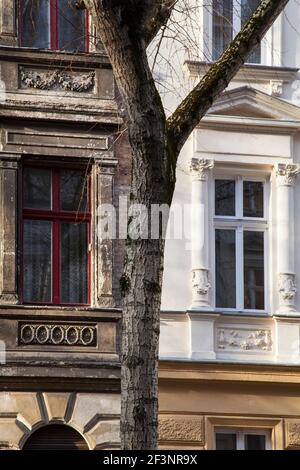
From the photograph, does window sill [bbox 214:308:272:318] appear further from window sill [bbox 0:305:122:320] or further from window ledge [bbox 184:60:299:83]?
window ledge [bbox 184:60:299:83]

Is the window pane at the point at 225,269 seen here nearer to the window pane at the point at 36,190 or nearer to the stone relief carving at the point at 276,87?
the stone relief carving at the point at 276,87

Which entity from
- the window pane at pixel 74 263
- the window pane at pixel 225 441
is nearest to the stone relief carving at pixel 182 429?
the window pane at pixel 225 441

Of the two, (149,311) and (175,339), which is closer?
(149,311)

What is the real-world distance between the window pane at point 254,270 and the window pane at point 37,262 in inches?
120

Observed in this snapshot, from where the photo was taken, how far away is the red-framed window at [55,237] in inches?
890

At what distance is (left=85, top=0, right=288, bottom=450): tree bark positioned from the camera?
15.3m

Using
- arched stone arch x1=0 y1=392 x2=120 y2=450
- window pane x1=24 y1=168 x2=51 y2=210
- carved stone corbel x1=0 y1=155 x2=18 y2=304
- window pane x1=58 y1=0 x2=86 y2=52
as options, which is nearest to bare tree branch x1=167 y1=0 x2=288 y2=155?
carved stone corbel x1=0 y1=155 x2=18 y2=304

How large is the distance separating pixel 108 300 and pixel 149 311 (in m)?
6.90

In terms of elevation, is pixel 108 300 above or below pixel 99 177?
below

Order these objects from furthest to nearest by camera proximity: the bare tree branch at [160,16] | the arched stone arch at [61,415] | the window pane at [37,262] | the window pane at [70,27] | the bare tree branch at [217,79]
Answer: the window pane at [70,27]
the window pane at [37,262]
the arched stone arch at [61,415]
the bare tree branch at [160,16]
the bare tree branch at [217,79]

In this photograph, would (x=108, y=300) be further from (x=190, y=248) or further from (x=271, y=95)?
(x=271, y=95)
